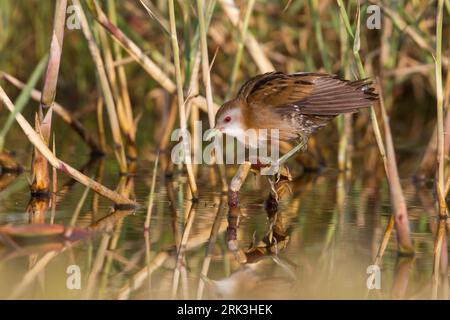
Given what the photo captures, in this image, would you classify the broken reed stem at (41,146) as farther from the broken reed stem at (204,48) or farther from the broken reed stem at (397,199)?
the broken reed stem at (397,199)

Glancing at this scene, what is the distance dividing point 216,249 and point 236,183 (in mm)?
875

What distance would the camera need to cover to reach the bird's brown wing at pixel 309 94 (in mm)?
5453

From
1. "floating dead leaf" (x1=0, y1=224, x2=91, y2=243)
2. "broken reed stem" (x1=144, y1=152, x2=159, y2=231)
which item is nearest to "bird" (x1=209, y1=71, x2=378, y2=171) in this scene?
"broken reed stem" (x1=144, y1=152, x2=159, y2=231)

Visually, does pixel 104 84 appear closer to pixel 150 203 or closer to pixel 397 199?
pixel 150 203

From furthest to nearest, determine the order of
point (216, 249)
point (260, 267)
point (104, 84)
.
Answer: point (104, 84) → point (216, 249) → point (260, 267)

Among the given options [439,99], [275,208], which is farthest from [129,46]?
[439,99]

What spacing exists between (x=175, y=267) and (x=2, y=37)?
522 centimetres

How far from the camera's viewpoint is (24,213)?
5.31 m

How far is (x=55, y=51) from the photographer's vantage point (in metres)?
5.33

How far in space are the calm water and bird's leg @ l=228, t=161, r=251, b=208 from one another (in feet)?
0.35

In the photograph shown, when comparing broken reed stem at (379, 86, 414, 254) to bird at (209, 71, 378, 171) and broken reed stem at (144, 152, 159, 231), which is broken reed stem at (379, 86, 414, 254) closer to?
bird at (209, 71, 378, 171)

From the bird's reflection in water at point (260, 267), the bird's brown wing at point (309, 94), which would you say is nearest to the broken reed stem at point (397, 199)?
the bird's reflection in water at point (260, 267)

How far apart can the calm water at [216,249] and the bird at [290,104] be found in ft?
1.56

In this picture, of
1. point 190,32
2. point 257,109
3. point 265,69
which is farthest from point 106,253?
point 265,69
